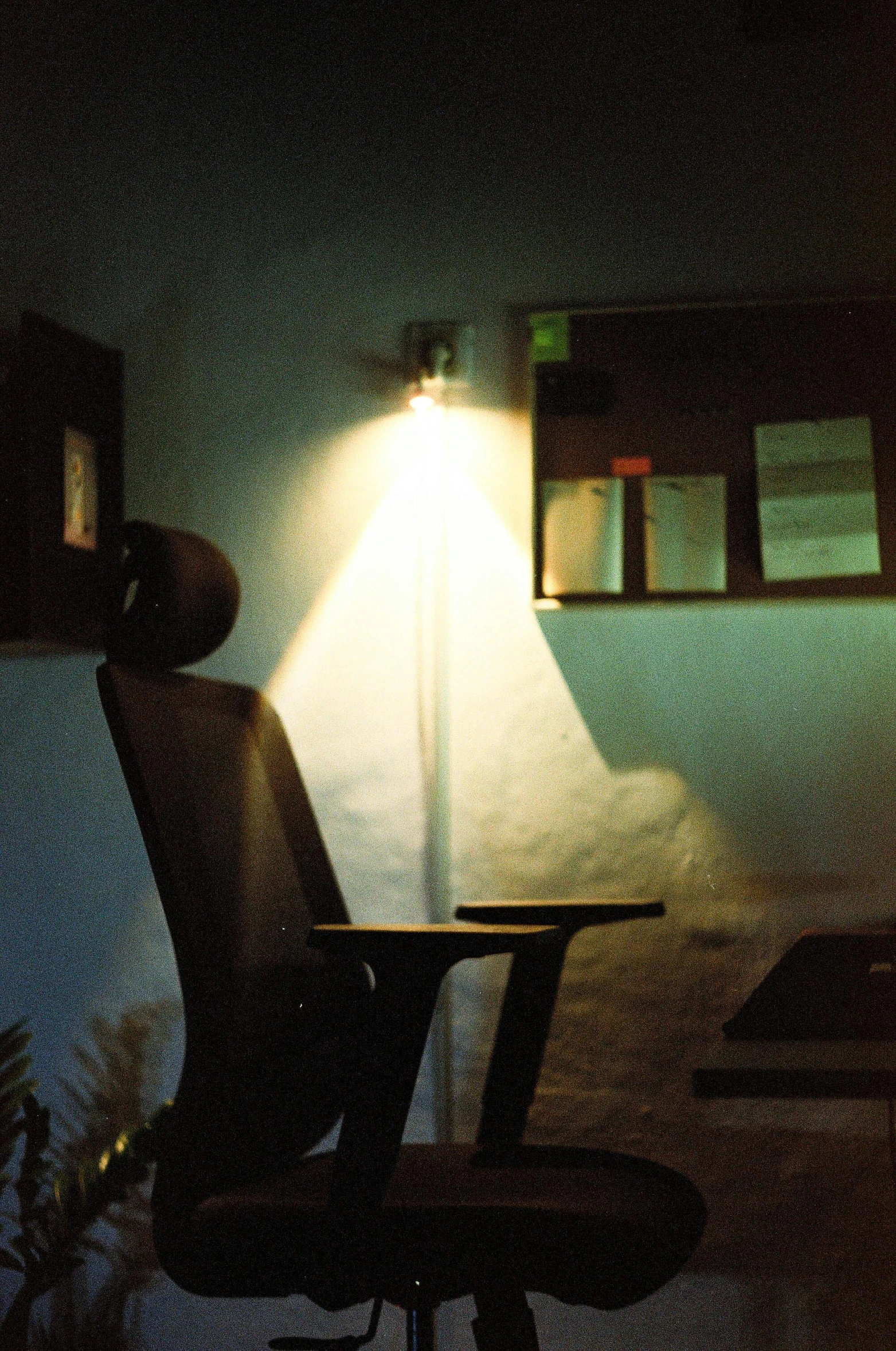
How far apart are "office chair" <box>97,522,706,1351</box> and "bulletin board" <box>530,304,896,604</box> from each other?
31.7 inches

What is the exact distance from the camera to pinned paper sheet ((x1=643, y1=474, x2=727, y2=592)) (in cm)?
214

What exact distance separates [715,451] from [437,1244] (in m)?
1.53

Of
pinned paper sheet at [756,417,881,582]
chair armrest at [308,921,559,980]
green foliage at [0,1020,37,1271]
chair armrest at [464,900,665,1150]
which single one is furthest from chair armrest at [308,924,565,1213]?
pinned paper sheet at [756,417,881,582]

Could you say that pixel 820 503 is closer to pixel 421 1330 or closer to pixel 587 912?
pixel 587 912

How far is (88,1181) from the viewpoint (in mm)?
1845

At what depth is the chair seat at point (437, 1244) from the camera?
1.12 metres

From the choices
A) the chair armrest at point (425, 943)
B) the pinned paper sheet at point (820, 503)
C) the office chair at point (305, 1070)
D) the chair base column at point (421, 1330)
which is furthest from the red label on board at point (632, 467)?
the chair base column at point (421, 1330)

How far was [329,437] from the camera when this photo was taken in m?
2.22

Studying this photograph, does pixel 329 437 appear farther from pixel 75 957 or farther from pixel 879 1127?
pixel 879 1127

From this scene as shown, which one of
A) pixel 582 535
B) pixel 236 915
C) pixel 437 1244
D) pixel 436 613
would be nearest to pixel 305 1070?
pixel 236 915

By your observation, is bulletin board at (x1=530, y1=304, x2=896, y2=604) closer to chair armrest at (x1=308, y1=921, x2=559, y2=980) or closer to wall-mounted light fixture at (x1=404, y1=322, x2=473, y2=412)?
wall-mounted light fixture at (x1=404, y1=322, x2=473, y2=412)

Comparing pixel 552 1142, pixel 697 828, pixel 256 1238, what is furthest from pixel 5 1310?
pixel 697 828

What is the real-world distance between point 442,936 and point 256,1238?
37 cm

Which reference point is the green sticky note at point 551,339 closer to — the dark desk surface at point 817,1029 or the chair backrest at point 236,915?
the chair backrest at point 236,915
